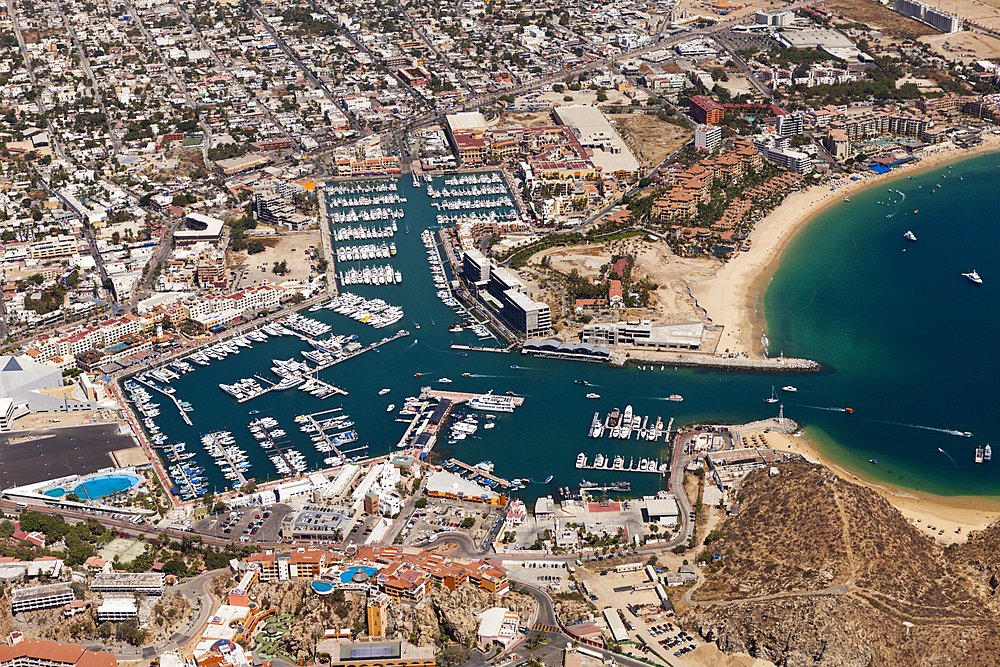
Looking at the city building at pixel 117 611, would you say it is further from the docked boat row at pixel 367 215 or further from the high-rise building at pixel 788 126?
the high-rise building at pixel 788 126

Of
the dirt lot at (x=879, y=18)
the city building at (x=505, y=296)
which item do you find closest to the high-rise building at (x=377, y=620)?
the city building at (x=505, y=296)

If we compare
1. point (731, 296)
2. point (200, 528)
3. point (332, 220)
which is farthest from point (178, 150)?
point (200, 528)

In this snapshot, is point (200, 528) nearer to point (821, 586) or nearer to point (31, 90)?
point (821, 586)

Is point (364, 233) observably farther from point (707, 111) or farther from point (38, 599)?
point (38, 599)

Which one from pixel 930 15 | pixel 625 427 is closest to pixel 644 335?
pixel 625 427

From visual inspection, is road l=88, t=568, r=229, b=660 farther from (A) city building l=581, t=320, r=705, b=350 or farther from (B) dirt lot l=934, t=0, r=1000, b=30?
(B) dirt lot l=934, t=0, r=1000, b=30

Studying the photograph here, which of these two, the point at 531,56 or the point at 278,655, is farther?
the point at 531,56
